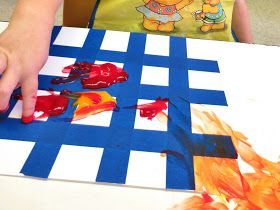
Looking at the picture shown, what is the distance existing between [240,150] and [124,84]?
0.20 m

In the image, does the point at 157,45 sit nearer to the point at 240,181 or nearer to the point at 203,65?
the point at 203,65

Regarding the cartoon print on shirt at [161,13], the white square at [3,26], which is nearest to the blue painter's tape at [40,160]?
the white square at [3,26]

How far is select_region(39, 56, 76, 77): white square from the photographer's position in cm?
57

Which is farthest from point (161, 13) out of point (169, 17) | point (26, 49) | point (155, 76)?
point (26, 49)

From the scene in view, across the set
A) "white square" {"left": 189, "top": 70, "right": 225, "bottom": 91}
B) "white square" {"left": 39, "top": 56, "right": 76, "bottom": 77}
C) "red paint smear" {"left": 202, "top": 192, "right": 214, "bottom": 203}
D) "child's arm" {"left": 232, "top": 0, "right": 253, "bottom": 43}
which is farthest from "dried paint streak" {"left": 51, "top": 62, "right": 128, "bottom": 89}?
"child's arm" {"left": 232, "top": 0, "right": 253, "bottom": 43}

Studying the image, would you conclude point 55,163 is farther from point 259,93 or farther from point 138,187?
point 259,93

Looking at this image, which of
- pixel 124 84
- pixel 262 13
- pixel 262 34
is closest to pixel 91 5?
pixel 124 84

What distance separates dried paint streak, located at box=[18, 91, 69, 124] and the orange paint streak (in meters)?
0.02

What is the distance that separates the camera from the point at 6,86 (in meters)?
0.47

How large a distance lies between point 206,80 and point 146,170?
230 millimetres

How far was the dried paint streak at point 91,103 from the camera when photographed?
496 mm

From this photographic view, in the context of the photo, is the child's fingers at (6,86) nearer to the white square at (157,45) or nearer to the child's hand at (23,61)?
the child's hand at (23,61)

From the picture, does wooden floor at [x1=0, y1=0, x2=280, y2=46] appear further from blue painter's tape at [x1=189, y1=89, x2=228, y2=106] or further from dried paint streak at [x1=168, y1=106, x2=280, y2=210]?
dried paint streak at [x1=168, y1=106, x2=280, y2=210]

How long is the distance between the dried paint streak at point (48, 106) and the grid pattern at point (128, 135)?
0.01 meters
